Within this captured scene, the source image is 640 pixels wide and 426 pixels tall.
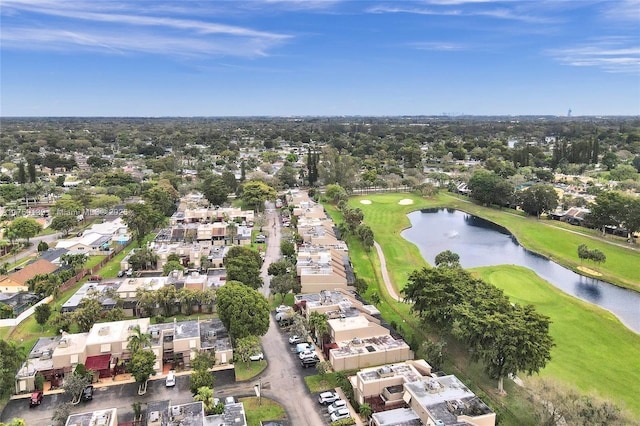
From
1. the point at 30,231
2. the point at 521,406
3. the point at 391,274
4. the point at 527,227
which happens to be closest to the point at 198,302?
the point at 391,274

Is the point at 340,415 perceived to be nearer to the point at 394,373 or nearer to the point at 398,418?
the point at 398,418

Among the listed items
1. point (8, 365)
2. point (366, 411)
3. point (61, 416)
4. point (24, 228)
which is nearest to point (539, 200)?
point (366, 411)

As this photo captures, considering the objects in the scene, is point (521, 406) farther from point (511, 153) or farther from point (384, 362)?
point (511, 153)

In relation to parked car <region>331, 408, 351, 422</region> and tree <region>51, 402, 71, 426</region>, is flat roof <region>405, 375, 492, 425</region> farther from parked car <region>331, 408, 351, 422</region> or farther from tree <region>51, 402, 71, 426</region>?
tree <region>51, 402, 71, 426</region>

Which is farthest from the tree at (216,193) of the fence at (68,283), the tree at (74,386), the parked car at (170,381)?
the tree at (74,386)

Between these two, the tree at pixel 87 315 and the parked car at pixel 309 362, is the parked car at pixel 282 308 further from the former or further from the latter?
the tree at pixel 87 315

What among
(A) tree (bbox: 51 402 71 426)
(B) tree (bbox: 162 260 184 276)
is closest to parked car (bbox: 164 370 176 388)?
(A) tree (bbox: 51 402 71 426)
